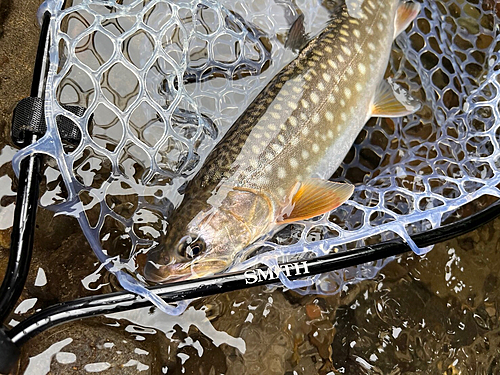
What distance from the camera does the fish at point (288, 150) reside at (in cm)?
175

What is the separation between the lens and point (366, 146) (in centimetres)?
235

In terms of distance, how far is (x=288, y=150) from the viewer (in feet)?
6.25

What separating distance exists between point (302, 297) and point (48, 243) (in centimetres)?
125

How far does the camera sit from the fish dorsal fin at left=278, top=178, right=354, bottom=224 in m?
1.85

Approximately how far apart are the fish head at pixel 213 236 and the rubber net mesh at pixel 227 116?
0.36 ft

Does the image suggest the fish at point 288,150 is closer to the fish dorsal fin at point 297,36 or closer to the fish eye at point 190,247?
the fish eye at point 190,247

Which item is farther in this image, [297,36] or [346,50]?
[297,36]

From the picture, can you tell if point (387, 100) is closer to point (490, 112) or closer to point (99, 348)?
point (490, 112)

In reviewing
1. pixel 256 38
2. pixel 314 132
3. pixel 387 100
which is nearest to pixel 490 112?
pixel 387 100

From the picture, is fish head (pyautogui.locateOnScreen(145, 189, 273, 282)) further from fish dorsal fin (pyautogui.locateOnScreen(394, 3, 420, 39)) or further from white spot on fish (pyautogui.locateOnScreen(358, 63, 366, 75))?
fish dorsal fin (pyautogui.locateOnScreen(394, 3, 420, 39))

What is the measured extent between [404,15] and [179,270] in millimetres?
1776

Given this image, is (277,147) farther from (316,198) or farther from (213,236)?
(213,236)

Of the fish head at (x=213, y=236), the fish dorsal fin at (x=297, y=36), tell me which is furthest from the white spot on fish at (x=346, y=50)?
the fish head at (x=213, y=236)

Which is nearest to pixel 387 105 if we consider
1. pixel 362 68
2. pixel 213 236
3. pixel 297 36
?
pixel 362 68
